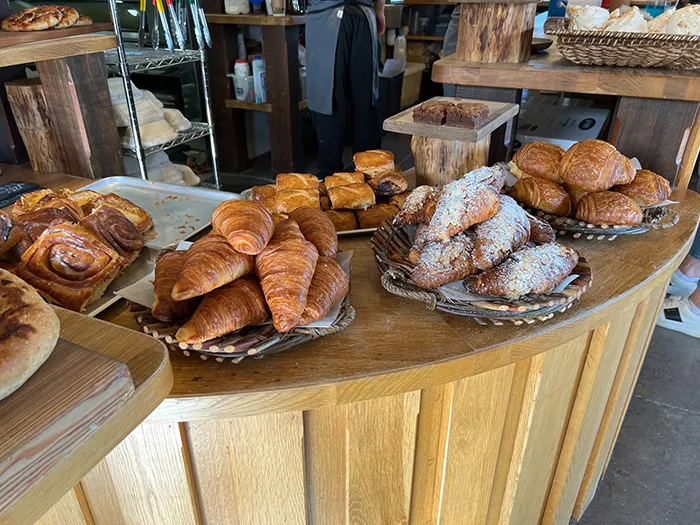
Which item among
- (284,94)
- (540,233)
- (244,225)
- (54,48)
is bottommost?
(284,94)

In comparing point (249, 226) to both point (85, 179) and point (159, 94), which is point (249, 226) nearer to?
point (85, 179)

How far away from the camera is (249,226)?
94 cm

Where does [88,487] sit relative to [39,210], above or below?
below

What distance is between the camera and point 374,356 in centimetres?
95

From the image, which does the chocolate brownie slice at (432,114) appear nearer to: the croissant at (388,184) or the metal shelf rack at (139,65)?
the croissant at (388,184)

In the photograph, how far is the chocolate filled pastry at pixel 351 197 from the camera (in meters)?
1.42

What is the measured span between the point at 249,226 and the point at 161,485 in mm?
531

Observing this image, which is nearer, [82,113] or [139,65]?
[82,113]

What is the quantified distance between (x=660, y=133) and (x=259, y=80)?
3365 millimetres

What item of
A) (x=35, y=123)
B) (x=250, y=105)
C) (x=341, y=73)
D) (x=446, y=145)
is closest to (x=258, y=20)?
(x=250, y=105)

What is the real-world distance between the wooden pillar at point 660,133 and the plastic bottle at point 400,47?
4.74m

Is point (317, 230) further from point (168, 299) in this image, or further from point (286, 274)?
point (168, 299)

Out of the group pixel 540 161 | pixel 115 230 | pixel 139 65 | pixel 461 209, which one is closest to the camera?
pixel 461 209

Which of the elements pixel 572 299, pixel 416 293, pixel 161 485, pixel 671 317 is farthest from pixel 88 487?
pixel 671 317
